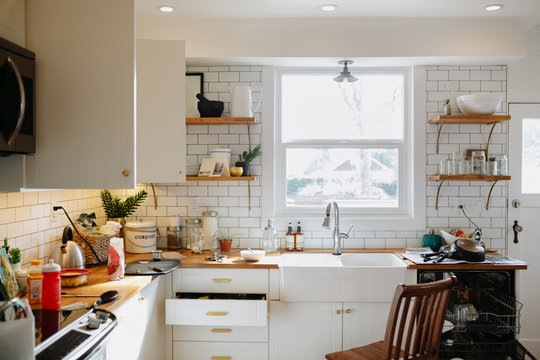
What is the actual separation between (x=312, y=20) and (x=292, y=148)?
3.34ft

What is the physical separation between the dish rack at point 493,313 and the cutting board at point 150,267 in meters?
1.87

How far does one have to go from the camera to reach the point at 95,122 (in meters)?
1.99

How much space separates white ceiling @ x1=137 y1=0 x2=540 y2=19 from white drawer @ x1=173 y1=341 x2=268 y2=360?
2348 millimetres

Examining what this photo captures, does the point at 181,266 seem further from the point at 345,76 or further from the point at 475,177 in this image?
the point at 475,177

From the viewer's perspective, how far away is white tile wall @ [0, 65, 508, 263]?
11.5 feet

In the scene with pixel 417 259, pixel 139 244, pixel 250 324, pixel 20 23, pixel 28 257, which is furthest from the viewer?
pixel 139 244

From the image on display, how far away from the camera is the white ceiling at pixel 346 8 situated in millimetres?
3000

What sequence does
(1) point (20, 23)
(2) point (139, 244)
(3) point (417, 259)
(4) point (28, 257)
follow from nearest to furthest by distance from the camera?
(1) point (20, 23) < (4) point (28, 257) < (3) point (417, 259) < (2) point (139, 244)

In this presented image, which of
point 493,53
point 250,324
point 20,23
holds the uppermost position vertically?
Result: point 493,53

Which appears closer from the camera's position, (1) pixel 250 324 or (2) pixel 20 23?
(2) pixel 20 23

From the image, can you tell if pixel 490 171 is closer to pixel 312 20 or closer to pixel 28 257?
pixel 312 20

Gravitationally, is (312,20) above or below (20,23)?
above

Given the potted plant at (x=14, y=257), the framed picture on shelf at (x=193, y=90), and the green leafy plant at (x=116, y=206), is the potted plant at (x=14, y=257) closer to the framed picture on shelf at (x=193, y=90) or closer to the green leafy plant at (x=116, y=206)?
the green leafy plant at (x=116, y=206)

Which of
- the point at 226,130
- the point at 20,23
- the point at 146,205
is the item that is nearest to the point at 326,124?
the point at 226,130
